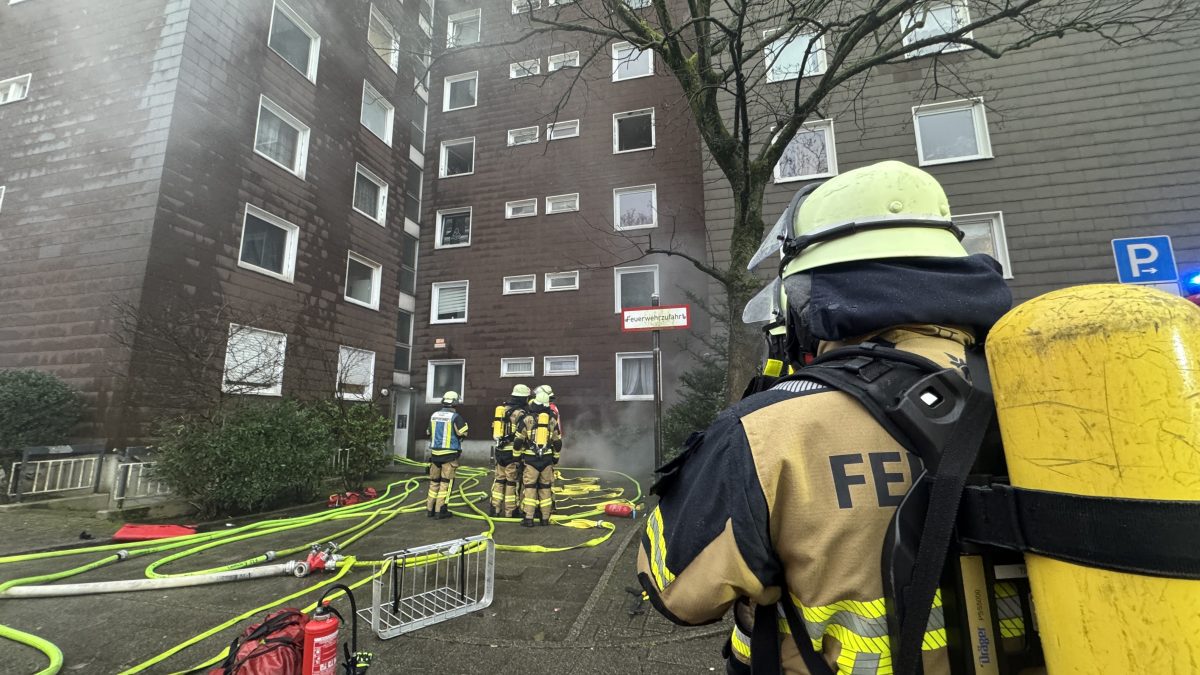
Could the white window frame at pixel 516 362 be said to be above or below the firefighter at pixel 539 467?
above

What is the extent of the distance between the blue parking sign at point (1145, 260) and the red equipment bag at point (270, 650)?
7235mm

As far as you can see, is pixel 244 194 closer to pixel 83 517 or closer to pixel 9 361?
pixel 9 361

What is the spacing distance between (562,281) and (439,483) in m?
7.65

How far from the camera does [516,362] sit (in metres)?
13.3

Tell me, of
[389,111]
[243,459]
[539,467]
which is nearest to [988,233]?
[539,467]

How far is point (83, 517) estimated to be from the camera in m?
6.38

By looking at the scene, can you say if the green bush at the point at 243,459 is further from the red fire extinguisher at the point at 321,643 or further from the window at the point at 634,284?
the window at the point at 634,284

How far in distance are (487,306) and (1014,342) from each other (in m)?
13.5

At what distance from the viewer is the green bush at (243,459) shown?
624 centimetres

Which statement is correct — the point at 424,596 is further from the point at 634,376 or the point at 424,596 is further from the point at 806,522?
the point at 634,376

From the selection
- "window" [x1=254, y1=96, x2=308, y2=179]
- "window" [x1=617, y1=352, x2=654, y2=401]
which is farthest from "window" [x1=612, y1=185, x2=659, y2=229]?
"window" [x1=254, y1=96, x2=308, y2=179]

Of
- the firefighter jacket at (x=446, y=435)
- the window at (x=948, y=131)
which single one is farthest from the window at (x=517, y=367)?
the window at (x=948, y=131)

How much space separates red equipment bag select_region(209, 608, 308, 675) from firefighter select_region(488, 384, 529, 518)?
4.49 meters

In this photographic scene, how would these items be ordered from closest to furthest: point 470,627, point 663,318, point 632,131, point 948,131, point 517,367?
point 470,627 < point 663,318 < point 948,131 < point 517,367 < point 632,131
